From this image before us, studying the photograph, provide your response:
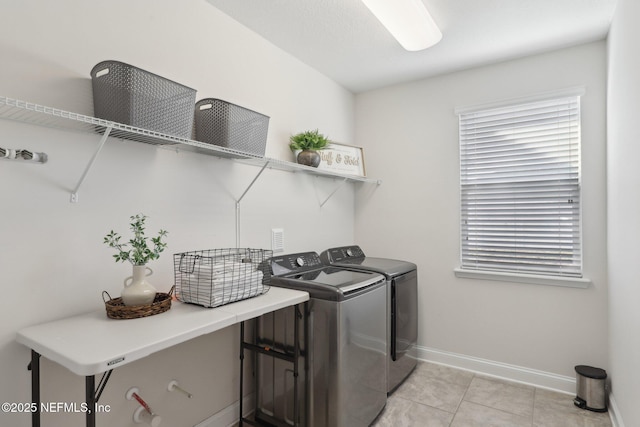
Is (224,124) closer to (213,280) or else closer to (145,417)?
(213,280)

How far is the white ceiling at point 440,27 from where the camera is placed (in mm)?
2002

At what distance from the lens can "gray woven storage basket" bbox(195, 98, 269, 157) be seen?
5.88 feet

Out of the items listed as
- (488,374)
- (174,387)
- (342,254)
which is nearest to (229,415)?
(174,387)

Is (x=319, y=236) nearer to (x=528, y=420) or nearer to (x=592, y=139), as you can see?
(x=528, y=420)

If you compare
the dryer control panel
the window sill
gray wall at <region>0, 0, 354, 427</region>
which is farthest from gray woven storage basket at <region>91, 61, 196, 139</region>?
the window sill

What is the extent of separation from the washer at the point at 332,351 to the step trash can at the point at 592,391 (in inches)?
50.5

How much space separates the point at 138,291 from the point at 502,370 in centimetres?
263

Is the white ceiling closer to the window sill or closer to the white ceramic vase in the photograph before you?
the white ceramic vase

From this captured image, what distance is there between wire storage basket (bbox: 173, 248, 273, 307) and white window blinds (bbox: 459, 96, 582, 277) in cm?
191

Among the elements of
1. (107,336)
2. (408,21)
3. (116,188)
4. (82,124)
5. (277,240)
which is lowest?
(107,336)

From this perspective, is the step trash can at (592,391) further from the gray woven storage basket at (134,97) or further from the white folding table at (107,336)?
the gray woven storage basket at (134,97)

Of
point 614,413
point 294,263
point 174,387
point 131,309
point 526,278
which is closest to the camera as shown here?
point 131,309

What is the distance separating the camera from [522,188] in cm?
263

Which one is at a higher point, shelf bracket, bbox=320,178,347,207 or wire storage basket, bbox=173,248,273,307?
shelf bracket, bbox=320,178,347,207
